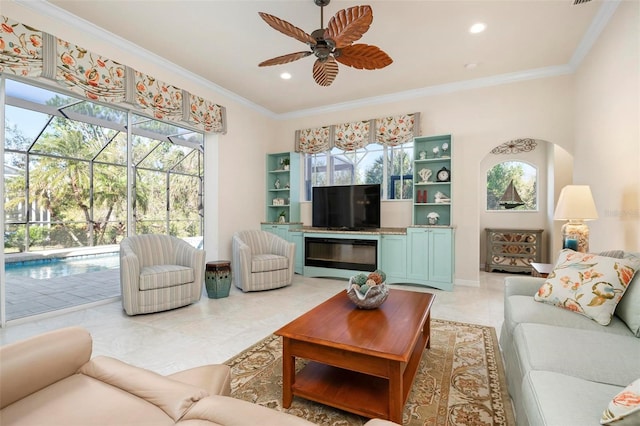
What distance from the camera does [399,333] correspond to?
1.64 metres

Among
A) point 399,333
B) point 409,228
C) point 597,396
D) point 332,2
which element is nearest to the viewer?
point 597,396

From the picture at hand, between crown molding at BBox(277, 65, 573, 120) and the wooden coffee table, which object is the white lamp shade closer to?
the wooden coffee table

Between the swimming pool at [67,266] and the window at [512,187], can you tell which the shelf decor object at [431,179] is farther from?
the swimming pool at [67,266]

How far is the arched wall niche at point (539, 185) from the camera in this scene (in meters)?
4.85

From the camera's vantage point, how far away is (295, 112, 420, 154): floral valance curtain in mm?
4656

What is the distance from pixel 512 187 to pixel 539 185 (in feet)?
1.50

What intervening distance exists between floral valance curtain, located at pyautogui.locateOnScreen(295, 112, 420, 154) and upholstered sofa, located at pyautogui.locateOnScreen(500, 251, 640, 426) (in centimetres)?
316

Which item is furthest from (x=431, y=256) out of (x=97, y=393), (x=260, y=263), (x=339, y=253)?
(x=97, y=393)

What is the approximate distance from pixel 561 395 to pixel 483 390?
91cm

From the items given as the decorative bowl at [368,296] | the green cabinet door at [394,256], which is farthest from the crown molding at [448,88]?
the decorative bowl at [368,296]

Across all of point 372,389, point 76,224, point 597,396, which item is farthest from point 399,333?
point 76,224

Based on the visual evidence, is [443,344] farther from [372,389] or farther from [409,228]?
[409,228]

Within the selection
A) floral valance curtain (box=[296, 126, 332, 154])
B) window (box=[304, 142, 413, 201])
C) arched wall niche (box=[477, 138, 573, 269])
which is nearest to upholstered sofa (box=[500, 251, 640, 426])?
window (box=[304, 142, 413, 201])

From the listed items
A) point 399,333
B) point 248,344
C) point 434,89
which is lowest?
point 248,344
